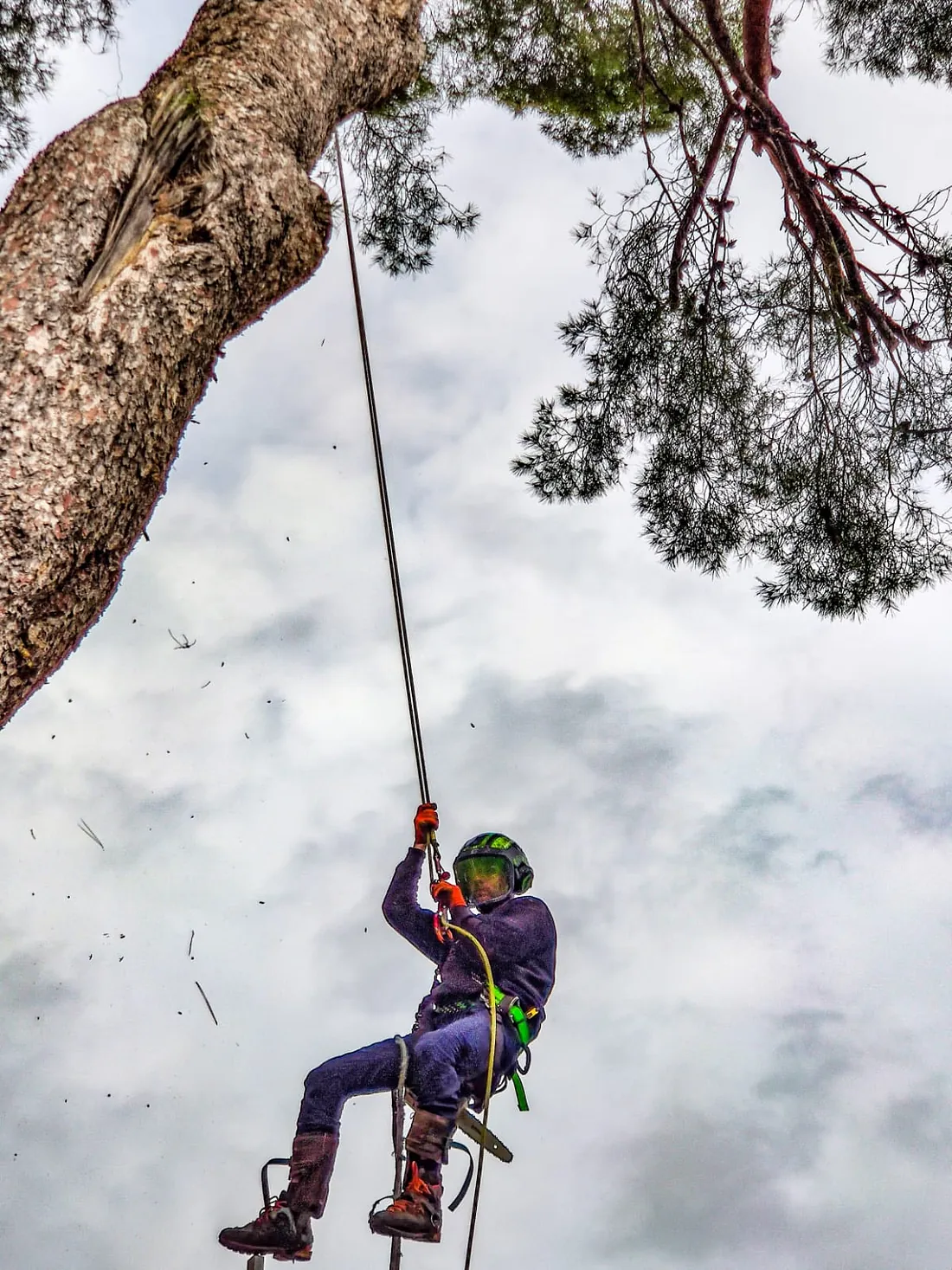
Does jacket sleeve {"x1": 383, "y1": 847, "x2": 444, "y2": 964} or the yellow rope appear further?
jacket sleeve {"x1": 383, "y1": 847, "x2": 444, "y2": 964}

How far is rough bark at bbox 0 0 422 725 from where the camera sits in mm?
1824

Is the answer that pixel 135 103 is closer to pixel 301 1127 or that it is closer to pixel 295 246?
pixel 295 246

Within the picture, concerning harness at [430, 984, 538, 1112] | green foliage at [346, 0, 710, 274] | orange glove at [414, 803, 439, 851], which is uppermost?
green foliage at [346, 0, 710, 274]

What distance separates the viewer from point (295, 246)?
249 cm

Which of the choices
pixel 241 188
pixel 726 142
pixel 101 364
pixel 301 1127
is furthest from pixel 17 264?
pixel 726 142

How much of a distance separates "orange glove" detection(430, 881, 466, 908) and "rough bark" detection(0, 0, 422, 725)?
177 centimetres

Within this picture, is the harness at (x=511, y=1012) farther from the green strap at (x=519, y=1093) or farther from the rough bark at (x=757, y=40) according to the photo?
the rough bark at (x=757, y=40)

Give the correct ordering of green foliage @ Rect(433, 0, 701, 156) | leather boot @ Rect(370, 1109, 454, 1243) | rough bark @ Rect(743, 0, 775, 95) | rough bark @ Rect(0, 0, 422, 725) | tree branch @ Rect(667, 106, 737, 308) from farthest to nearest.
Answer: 1. green foliage @ Rect(433, 0, 701, 156)
2. tree branch @ Rect(667, 106, 737, 308)
3. rough bark @ Rect(743, 0, 775, 95)
4. leather boot @ Rect(370, 1109, 454, 1243)
5. rough bark @ Rect(0, 0, 422, 725)

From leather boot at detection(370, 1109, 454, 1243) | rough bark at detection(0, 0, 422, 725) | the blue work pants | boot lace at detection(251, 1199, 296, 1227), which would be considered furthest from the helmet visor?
rough bark at detection(0, 0, 422, 725)

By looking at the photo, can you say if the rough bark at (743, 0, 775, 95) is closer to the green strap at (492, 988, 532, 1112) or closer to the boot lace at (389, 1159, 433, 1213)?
the green strap at (492, 988, 532, 1112)

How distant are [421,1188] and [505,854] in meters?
1.08

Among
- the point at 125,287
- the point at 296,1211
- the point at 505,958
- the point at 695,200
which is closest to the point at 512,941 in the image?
the point at 505,958

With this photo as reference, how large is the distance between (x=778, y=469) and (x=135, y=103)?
355 centimetres

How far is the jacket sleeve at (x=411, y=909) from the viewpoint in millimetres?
3566
